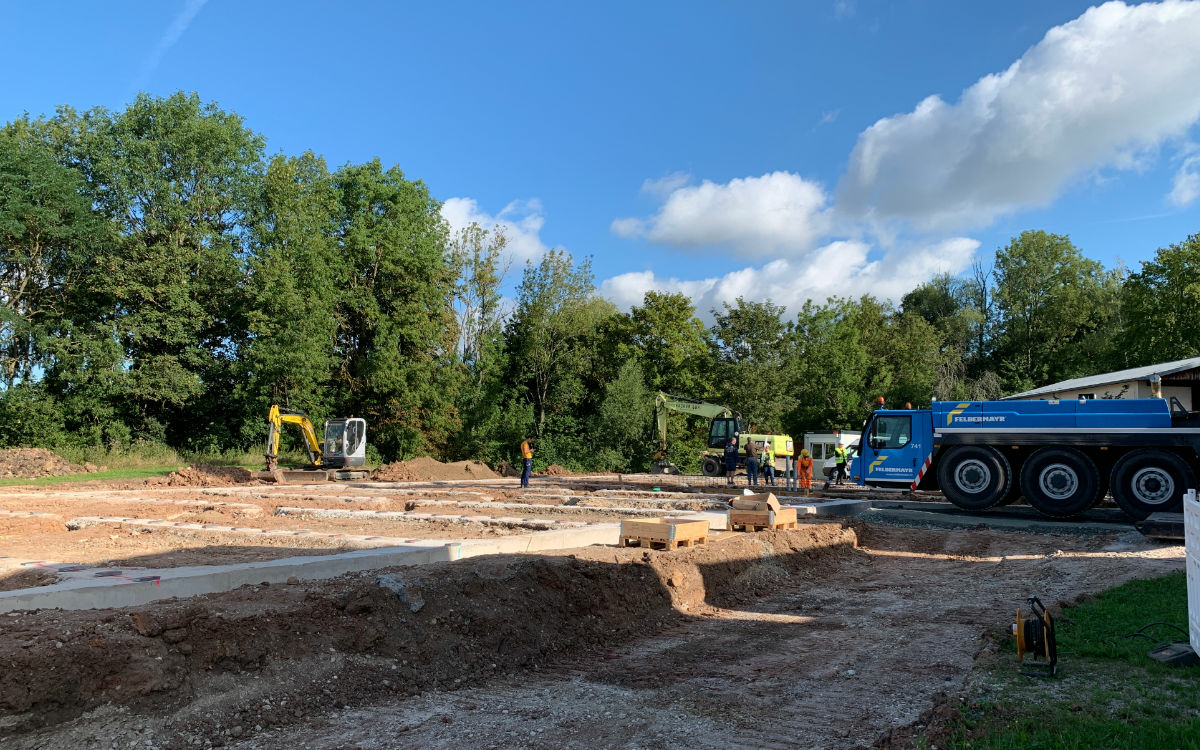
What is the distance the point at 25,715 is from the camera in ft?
14.8

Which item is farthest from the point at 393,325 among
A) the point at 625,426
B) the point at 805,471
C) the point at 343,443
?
the point at 805,471

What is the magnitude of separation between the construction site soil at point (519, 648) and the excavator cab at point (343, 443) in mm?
15190

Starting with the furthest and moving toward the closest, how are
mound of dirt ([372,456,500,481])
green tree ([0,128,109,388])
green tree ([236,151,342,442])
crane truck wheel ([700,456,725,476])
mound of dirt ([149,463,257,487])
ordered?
green tree ([236,151,342,442]) < green tree ([0,128,109,388]) < crane truck wheel ([700,456,725,476]) < mound of dirt ([372,456,500,481]) < mound of dirt ([149,463,257,487])

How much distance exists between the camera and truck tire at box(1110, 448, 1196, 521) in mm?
14602

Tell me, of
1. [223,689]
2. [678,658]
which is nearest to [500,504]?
[678,658]

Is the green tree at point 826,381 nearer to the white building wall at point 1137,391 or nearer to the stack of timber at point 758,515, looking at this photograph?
the white building wall at point 1137,391

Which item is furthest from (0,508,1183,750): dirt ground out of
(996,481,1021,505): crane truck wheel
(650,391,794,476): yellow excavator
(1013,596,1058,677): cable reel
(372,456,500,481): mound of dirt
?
(650,391,794,476): yellow excavator

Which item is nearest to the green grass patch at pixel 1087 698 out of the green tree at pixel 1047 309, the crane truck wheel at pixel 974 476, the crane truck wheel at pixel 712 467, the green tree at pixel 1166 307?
the crane truck wheel at pixel 974 476

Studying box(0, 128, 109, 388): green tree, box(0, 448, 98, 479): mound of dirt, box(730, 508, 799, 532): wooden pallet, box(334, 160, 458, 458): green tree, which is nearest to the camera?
box(730, 508, 799, 532): wooden pallet

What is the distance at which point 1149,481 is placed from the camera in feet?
49.0

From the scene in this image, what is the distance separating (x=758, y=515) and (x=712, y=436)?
1914cm

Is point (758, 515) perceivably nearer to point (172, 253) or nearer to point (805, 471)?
point (805, 471)

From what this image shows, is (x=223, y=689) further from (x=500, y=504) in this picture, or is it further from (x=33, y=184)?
(x=33, y=184)

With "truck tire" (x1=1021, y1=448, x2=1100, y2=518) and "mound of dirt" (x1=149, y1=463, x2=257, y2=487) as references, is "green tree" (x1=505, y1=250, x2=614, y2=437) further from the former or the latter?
"truck tire" (x1=1021, y1=448, x2=1100, y2=518)
